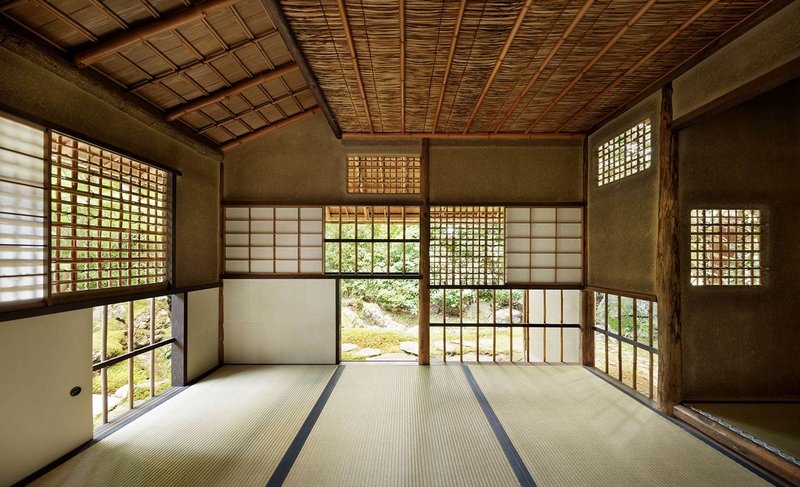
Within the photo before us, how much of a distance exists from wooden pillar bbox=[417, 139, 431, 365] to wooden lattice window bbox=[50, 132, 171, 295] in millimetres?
3087

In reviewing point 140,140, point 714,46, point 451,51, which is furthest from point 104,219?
point 714,46

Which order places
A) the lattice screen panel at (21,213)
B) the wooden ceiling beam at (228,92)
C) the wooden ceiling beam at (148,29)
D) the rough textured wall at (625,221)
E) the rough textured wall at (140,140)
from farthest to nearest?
the wooden ceiling beam at (228,92) < the rough textured wall at (625,221) < the wooden ceiling beam at (148,29) < the rough textured wall at (140,140) < the lattice screen panel at (21,213)

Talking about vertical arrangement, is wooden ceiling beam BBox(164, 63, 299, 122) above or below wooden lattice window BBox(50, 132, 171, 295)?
above

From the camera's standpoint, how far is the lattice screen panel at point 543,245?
486 cm

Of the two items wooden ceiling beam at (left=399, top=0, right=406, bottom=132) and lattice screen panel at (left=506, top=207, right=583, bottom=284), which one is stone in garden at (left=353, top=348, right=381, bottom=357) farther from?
wooden ceiling beam at (left=399, top=0, right=406, bottom=132)

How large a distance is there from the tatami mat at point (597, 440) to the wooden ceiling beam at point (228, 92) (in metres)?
4.16

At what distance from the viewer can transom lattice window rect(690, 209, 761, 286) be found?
3354 millimetres

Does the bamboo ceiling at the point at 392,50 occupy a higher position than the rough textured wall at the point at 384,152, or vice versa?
the bamboo ceiling at the point at 392,50

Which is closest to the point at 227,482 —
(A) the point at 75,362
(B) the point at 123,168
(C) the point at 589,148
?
(A) the point at 75,362

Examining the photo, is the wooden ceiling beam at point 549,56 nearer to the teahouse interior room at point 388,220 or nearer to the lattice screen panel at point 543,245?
the teahouse interior room at point 388,220

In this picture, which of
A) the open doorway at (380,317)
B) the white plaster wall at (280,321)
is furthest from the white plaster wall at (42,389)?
the open doorway at (380,317)

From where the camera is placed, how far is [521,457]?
258 centimetres

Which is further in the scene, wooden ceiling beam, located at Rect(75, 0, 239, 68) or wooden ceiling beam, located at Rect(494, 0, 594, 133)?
wooden ceiling beam, located at Rect(75, 0, 239, 68)

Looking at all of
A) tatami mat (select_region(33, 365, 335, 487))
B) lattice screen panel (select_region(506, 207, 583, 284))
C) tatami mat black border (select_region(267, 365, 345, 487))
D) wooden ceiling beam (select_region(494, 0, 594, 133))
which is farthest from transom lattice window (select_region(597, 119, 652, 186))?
tatami mat (select_region(33, 365, 335, 487))
